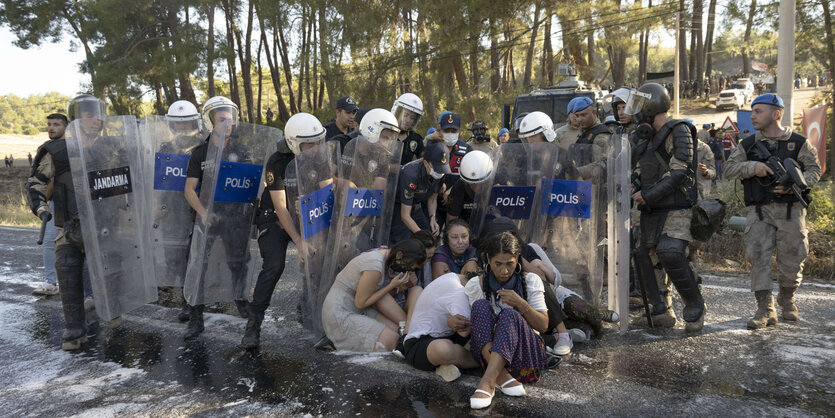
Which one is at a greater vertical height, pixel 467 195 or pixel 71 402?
pixel 467 195

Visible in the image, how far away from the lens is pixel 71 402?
3.74 m

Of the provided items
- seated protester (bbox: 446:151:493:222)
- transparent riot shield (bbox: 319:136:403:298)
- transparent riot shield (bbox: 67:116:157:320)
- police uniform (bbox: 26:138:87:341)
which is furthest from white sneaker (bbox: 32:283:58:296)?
seated protester (bbox: 446:151:493:222)

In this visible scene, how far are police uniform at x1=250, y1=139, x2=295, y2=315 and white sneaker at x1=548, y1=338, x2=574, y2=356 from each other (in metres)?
2.00

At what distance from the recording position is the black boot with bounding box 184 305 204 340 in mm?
5035

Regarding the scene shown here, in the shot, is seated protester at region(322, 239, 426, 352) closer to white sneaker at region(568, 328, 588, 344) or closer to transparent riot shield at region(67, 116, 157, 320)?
white sneaker at region(568, 328, 588, 344)

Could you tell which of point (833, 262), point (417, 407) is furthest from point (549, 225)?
point (833, 262)

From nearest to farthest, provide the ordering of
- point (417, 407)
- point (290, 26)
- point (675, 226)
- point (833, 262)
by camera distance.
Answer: point (417, 407) < point (675, 226) < point (833, 262) < point (290, 26)

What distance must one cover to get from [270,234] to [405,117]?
1574 millimetres

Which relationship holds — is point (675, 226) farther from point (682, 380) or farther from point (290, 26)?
point (290, 26)

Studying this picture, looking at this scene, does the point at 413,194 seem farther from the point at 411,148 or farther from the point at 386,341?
the point at 386,341

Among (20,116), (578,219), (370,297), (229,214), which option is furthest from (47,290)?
(20,116)

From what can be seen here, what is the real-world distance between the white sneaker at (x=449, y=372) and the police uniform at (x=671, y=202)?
6.28 ft

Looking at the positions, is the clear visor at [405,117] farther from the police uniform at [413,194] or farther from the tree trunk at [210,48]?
the tree trunk at [210,48]

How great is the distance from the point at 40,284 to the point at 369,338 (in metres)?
4.71
